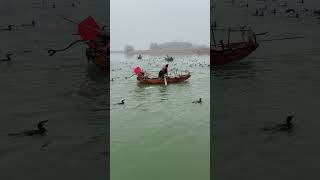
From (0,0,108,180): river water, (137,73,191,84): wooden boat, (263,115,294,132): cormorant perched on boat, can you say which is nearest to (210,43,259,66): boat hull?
(137,73,191,84): wooden boat

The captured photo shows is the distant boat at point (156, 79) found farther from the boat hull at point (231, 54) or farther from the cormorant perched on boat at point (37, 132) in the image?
the cormorant perched on boat at point (37, 132)

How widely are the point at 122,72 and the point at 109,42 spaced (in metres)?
2.08

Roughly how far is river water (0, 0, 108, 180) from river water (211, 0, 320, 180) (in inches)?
141

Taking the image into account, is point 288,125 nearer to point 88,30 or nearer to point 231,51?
point 231,51

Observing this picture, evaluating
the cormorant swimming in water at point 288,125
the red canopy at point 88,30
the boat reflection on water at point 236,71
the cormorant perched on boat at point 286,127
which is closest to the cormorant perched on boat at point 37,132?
the cormorant perched on boat at point 286,127

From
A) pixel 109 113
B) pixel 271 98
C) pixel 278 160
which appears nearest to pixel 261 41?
pixel 271 98

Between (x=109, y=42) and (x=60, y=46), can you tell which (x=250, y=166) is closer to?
(x=109, y=42)

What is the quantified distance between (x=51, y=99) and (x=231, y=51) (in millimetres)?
10982

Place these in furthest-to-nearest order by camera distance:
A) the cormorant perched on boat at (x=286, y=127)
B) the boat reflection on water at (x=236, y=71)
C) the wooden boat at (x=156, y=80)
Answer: the boat reflection on water at (x=236, y=71) < the wooden boat at (x=156, y=80) < the cormorant perched on boat at (x=286, y=127)

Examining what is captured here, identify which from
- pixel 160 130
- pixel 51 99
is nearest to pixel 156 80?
pixel 51 99

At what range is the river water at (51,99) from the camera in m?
11.4

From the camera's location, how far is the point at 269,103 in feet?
54.8

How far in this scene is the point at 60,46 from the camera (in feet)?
87.0

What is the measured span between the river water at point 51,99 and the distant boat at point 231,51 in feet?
20.4
